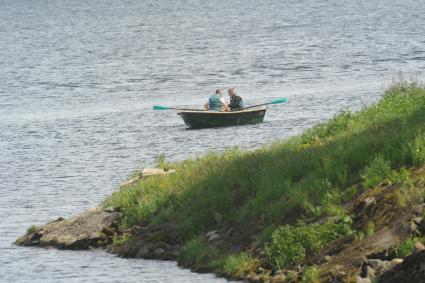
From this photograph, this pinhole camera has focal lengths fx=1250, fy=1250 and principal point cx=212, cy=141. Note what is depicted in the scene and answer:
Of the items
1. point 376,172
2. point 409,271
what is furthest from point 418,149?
point 409,271

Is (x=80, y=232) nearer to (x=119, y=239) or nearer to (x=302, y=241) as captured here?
(x=119, y=239)

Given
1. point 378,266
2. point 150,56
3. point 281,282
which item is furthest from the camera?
point 150,56

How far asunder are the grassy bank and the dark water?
1110 mm

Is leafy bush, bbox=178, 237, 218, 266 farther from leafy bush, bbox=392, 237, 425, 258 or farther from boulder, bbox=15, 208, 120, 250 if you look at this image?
leafy bush, bbox=392, 237, 425, 258

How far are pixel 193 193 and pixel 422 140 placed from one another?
5631 millimetres

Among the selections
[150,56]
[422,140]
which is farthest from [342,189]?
[150,56]

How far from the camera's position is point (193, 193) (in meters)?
26.2

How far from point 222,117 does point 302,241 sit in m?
35.1

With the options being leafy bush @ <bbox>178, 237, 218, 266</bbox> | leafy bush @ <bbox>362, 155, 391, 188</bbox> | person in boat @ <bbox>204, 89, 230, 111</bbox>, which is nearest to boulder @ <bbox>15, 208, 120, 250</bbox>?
leafy bush @ <bbox>178, 237, 218, 266</bbox>

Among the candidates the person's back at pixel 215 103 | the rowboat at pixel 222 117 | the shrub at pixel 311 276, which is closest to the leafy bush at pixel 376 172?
the shrub at pixel 311 276

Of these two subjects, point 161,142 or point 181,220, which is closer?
point 181,220

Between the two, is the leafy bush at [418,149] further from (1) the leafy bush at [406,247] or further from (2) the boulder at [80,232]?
(2) the boulder at [80,232]

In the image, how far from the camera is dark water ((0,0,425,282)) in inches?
1395

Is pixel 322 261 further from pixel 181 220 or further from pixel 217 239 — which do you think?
pixel 181 220
